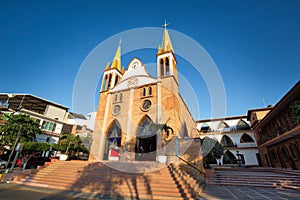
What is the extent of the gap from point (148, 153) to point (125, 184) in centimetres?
770

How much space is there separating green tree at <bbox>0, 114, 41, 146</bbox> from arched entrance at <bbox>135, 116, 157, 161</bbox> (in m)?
15.3

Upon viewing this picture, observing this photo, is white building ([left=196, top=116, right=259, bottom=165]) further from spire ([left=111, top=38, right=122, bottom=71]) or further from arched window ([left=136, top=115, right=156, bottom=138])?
spire ([left=111, top=38, right=122, bottom=71])

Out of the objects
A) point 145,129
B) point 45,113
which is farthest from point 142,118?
point 45,113

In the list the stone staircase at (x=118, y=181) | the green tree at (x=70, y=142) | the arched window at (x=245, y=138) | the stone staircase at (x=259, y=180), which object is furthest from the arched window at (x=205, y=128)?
the green tree at (x=70, y=142)

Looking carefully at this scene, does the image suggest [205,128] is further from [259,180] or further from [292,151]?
[259,180]

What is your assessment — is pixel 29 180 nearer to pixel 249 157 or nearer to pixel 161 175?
pixel 161 175

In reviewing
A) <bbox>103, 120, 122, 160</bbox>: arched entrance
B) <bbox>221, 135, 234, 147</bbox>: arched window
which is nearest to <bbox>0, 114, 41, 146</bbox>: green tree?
<bbox>103, 120, 122, 160</bbox>: arched entrance

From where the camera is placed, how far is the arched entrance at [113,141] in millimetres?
15960

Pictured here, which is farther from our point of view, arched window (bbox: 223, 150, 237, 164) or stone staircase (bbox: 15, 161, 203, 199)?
arched window (bbox: 223, 150, 237, 164)

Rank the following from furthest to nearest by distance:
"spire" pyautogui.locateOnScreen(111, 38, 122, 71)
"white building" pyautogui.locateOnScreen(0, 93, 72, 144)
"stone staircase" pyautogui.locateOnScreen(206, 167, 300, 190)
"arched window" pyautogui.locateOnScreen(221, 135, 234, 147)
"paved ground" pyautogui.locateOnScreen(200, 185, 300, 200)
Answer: "arched window" pyautogui.locateOnScreen(221, 135, 234, 147), "white building" pyautogui.locateOnScreen(0, 93, 72, 144), "spire" pyautogui.locateOnScreen(111, 38, 122, 71), "stone staircase" pyautogui.locateOnScreen(206, 167, 300, 190), "paved ground" pyautogui.locateOnScreen(200, 185, 300, 200)

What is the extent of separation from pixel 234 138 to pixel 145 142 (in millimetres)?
21389

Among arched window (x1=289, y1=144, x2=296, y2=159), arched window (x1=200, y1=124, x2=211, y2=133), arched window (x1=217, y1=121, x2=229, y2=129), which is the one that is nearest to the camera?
arched window (x1=289, y1=144, x2=296, y2=159)

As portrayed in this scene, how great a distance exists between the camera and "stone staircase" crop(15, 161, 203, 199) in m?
6.83

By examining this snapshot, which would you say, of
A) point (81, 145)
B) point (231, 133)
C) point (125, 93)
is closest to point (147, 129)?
point (125, 93)
